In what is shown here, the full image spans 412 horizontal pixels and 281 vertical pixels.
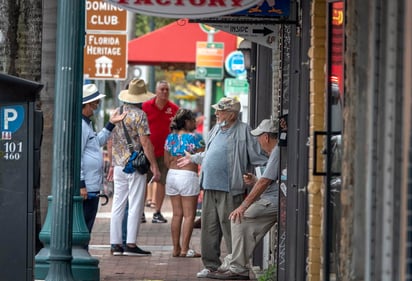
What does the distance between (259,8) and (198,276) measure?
312cm

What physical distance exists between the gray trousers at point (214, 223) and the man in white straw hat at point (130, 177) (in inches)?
57.6

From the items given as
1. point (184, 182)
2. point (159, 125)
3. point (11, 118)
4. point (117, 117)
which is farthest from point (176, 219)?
point (11, 118)

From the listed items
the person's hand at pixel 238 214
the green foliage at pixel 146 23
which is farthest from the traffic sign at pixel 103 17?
the green foliage at pixel 146 23

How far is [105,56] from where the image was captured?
16.8 m

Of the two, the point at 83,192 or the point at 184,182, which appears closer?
the point at 83,192

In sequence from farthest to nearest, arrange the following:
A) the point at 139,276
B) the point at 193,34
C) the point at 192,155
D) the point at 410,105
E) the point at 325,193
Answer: the point at 193,34 < the point at 192,155 < the point at 139,276 < the point at 325,193 < the point at 410,105

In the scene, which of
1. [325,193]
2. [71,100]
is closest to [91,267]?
[71,100]

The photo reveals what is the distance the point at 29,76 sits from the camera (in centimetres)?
1150

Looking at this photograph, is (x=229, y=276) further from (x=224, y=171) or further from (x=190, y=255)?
(x=190, y=255)

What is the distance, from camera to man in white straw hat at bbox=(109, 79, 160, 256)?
12.8m

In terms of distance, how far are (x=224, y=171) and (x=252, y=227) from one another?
808mm

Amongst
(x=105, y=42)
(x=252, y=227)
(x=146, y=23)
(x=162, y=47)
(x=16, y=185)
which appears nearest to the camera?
(x=16, y=185)

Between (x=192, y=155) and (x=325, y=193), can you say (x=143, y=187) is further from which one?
(x=325, y=193)

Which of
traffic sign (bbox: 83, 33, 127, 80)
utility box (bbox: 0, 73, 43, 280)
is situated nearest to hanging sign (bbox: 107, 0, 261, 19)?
utility box (bbox: 0, 73, 43, 280)
